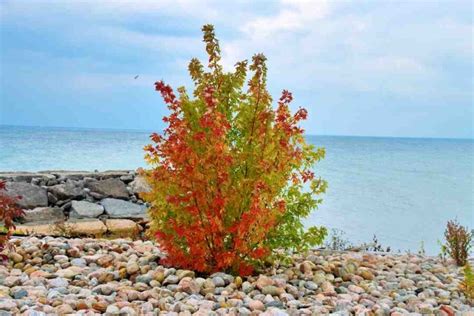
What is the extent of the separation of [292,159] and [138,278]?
1.74m

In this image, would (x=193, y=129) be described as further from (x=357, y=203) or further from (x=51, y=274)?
(x=357, y=203)

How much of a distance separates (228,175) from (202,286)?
3.21 ft

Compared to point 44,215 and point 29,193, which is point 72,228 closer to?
point 44,215

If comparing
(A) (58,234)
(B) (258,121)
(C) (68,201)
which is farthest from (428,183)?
(B) (258,121)

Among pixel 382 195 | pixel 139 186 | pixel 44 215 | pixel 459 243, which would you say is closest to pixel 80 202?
pixel 44 215

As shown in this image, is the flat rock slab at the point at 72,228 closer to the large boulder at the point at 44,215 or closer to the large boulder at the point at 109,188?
the large boulder at the point at 44,215

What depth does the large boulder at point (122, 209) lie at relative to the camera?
10062 millimetres

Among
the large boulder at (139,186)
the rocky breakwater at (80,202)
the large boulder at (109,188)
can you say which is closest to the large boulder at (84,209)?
the rocky breakwater at (80,202)

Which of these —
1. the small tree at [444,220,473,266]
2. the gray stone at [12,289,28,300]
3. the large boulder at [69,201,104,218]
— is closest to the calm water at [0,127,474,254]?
the small tree at [444,220,473,266]

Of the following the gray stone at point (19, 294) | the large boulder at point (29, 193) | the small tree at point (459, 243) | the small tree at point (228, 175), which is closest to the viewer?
the gray stone at point (19, 294)

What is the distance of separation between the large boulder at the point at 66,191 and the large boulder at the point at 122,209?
17.8 inches

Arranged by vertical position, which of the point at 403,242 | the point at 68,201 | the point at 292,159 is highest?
the point at 292,159

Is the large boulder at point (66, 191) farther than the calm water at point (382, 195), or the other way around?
the calm water at point (382, 195)

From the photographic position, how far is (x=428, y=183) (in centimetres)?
2109
